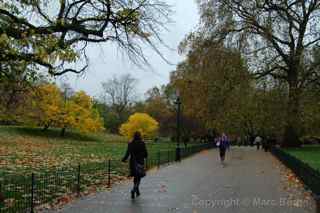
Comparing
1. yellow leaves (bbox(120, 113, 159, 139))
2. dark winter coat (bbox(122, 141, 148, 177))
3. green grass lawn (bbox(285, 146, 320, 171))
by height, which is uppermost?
yellow leaves (bbox(120, 113, 159, 139))

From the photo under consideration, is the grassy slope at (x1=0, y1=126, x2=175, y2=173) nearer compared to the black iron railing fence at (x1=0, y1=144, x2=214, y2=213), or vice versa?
the black iron railing fence at (x1=0, y1=144, x2=214, y2=213)

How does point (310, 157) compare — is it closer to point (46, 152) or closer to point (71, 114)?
point (46, 152)

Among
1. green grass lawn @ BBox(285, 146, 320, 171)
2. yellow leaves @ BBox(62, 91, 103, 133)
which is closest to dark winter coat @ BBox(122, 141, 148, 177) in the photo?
green grass lawn @ BBox(285, 146, 320, 171)

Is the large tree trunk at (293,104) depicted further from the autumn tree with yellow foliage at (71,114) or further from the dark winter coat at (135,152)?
the autumn tree with yellow foliage at (71,114)

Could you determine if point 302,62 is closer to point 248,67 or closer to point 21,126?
point 248,67

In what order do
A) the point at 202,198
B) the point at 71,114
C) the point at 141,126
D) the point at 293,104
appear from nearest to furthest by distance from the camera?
1. the point at 202,198
2. the point at 293,104
3. the point at 71,114
4. the point at 141,126

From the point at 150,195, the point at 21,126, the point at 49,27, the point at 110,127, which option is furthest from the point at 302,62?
the point at 110,127

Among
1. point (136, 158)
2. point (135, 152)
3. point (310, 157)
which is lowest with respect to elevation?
point (310, 157)

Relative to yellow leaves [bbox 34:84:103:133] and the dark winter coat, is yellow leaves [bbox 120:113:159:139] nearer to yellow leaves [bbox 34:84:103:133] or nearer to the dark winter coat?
yellow leaves [bbox 34:84:103:133]

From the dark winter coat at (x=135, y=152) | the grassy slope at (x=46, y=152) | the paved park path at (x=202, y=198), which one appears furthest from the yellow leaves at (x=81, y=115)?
the dark winter coat at (x=135, y=152)

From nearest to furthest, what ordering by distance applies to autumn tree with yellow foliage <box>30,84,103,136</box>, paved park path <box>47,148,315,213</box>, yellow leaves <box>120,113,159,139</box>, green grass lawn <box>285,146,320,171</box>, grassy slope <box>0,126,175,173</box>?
1. paved park path <box>47,148,315,213</box>
2. grassy slope <box>0,126,175,173</box>
3. green grass lawn <box>285,146,320,171</box>
4. autumn tree with yellow foliage <box>30,84,103,136</box>
5. yellow leaves <box>120,113,159,139</box>

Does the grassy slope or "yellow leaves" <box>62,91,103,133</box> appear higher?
"yellow leaves" <box>62,91,103,133</box>

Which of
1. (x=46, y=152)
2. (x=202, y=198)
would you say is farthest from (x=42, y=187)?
(x=46, y=152)

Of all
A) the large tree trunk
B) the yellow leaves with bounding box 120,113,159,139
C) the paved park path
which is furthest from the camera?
the yellow leaves with bounding box 120,113,159,139
